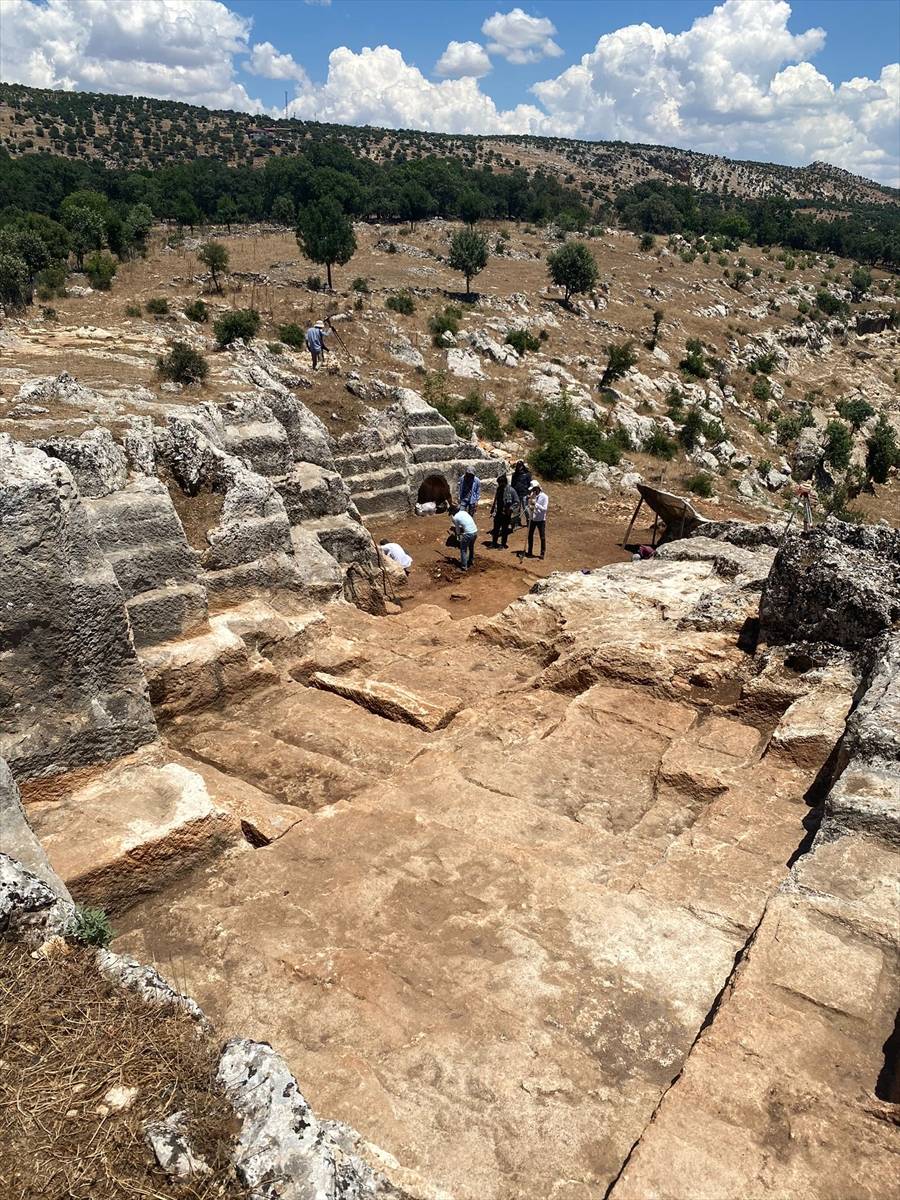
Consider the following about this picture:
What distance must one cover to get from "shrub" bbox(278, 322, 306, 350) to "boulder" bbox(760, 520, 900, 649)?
713 inches

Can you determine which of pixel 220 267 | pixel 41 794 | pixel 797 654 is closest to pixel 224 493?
pixel 41 794

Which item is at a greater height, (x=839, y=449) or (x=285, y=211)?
(x=285, y=211)

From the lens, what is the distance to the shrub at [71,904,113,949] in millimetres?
3240

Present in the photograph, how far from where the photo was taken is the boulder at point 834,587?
688 centimetres

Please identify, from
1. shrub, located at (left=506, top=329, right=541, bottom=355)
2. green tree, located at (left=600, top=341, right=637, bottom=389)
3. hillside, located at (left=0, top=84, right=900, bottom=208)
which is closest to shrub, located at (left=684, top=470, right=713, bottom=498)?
green tree, located at (left=600, top=341, right=637, bottom=389)

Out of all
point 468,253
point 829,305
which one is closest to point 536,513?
point 468,253

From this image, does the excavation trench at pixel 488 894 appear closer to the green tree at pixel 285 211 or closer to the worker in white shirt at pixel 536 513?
the worker in white shirt at pixel 536 513

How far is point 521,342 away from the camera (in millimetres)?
32375

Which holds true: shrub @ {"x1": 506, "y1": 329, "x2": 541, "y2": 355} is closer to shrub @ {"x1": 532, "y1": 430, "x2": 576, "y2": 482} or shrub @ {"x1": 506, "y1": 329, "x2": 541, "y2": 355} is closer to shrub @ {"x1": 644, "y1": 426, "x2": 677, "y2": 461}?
shrub @ {"x1": 644, "y1": 426, "x2": 677, "y2": 461}

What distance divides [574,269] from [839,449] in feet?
52.5

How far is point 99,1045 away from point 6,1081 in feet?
0.95

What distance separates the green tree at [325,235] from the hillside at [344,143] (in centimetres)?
5917

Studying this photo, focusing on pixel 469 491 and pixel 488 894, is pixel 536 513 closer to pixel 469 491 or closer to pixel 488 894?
pixel 469 491

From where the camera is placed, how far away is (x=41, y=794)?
18.4 ft
